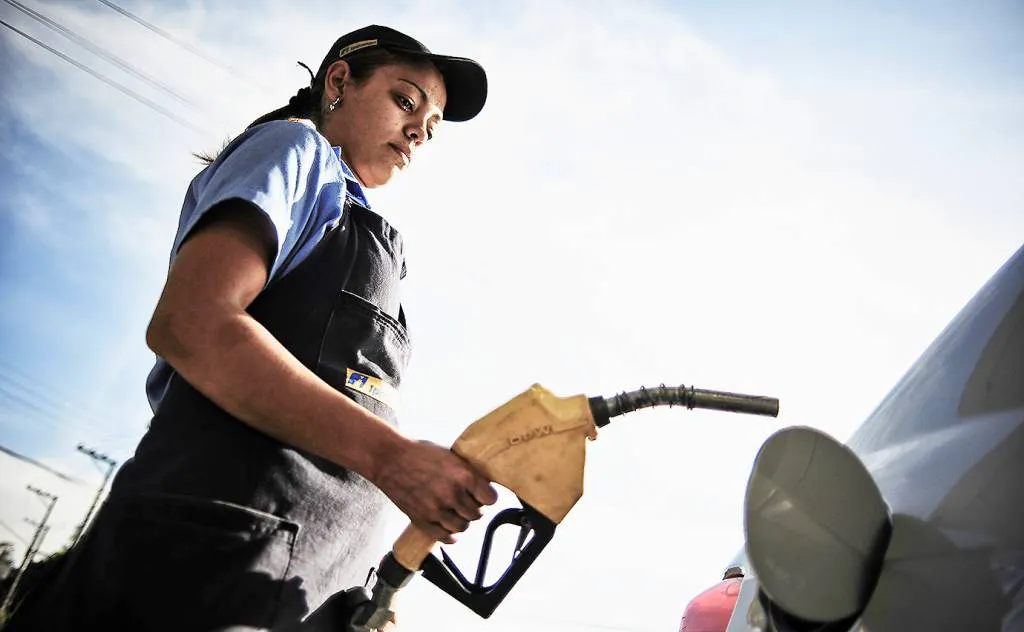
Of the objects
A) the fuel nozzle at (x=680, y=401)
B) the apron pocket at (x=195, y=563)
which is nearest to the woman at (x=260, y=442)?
the apron pocket at (x=195, y=563)

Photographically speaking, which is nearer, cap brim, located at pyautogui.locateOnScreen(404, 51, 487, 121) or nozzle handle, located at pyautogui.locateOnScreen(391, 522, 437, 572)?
nozzle handle, located at pyautogui.locateOnScreen(391, 522, 437, 572)

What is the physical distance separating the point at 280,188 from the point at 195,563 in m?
0.72

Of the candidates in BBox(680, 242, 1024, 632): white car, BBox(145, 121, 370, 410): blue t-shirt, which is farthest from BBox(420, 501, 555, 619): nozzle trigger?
BBox(145, 121, 370, 410): blue t-shirt

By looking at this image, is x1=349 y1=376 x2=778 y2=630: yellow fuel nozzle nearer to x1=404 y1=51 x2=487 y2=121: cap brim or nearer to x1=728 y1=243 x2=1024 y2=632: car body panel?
x1=728 y1=243 x2=1024 y2=632: car body panel

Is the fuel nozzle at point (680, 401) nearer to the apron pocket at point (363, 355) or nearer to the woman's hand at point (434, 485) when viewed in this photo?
the woman's hand at point (434, 485)

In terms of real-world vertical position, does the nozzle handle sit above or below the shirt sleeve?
below

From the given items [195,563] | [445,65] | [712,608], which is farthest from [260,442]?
[445,65]

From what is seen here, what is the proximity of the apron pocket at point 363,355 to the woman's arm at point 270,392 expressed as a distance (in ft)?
0.70

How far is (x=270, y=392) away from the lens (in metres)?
1.30

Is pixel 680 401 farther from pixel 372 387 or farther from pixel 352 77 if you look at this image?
pixel 352 77

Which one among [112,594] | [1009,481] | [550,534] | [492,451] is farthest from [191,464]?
[1009,481]

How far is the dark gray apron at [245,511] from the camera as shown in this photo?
126 centimetres

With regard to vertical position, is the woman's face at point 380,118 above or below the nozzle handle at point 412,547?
above

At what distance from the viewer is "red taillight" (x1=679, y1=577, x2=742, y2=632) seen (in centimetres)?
156
